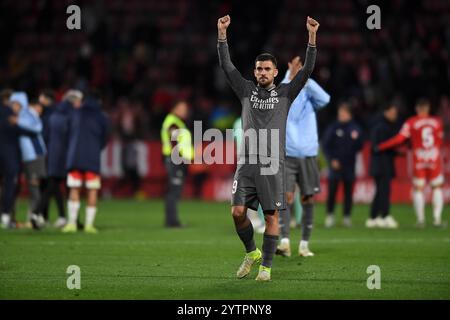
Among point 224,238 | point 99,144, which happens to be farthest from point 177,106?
point 224,238

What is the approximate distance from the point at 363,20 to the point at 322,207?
8.49 metres

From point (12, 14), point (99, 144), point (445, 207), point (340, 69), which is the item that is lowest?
point (445, 207)

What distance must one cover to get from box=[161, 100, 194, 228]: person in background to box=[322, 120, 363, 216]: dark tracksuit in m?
2.95

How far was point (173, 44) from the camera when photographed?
31984mm

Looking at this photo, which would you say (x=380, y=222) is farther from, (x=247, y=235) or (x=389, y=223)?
(x=247, y=235)

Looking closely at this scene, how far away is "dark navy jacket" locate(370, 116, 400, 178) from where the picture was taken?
19.5m

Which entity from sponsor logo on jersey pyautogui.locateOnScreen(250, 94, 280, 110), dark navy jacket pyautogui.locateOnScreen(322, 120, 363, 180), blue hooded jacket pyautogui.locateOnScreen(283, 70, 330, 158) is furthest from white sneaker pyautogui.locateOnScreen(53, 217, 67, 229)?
sponsor logo on jersey pyautogui.locateOnScreen(250, 94, 280, 110)

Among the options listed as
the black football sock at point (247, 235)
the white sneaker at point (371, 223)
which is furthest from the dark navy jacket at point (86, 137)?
the black football sock at point (247, 235)

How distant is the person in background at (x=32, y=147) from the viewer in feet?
58.4

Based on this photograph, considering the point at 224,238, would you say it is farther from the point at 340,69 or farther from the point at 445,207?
the point at 340,69

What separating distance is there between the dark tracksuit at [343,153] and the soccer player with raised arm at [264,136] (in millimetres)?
8661
